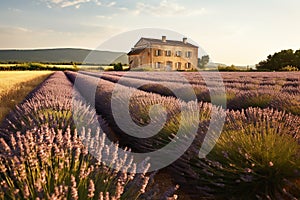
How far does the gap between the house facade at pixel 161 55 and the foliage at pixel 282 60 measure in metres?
10.7

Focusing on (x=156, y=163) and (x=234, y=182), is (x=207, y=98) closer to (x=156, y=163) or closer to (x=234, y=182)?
(x=156, y=163)

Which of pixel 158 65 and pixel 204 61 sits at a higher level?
pixel 204 61

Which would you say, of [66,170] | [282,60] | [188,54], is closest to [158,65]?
[188,54]

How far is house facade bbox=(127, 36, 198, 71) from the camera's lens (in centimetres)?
4278

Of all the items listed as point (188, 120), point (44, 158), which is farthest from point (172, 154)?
point (44, 158)

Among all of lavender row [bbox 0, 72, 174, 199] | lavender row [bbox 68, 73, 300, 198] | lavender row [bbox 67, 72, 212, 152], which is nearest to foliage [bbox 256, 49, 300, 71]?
lavender row [bbox 67, 72, 212, 152]

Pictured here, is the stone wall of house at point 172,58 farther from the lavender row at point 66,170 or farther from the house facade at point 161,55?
the lavender row at point 66,170

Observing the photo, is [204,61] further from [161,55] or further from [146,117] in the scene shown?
[146,117]

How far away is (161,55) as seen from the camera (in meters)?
43.4

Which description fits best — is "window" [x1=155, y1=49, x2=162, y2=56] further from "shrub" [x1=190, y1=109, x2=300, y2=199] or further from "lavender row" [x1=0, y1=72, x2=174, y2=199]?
"shrub" [x1=190, y1=109, x2=300, y2=199]

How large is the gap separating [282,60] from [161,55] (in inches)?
601

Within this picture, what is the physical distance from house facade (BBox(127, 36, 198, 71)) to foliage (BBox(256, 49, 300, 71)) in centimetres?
1067

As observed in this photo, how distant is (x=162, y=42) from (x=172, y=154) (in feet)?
142

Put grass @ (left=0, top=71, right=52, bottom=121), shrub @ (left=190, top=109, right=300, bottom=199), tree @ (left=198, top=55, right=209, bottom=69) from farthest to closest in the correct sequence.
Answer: tree @ (left=198, top=55, right=209, bottom=69) < grass @ (left=0, top=71, right=52, bottom=121) < shrub @ (left=190, top=109, right=300, bottom=199)
